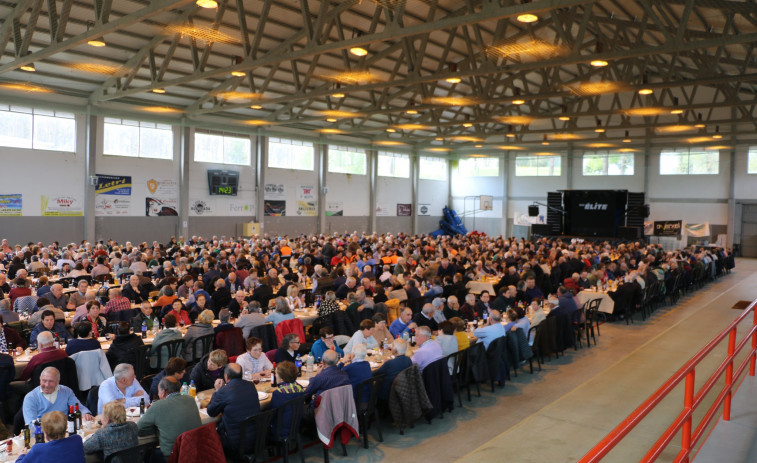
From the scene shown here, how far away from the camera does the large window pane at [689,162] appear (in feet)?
101

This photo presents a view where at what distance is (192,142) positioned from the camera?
23891mm

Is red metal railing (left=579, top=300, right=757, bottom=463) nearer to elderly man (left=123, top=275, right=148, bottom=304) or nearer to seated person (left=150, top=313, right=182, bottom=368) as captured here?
seated person (left=150, top=313, right=182, bottom=368)

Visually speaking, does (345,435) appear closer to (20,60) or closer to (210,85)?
(20,60)

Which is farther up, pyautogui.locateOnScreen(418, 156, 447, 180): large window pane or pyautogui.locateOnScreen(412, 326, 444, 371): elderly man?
pyautogui.locateOnScreen(418, 156, 447, 180): large window pane

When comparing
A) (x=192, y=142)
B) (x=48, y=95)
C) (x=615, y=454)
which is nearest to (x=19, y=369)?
(x=615, y=454)

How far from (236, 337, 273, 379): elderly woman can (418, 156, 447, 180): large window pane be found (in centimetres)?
3000

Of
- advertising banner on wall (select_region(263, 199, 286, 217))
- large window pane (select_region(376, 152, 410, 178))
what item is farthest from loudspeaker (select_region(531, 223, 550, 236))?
advertising banner on wall (select_region(263, 199, 286, 217))

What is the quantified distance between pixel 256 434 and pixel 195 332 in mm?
3024

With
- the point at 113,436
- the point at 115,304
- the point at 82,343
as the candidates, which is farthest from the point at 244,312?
the point at 113,436

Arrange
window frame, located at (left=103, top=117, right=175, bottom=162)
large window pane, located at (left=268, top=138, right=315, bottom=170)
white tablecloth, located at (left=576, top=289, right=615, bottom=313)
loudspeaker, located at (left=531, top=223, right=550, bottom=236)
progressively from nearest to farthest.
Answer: white tablecloth, located at (left=576, top=289, right=615, bottom=313) < window frame, located at (left=103, top=117, right=175, bottom=162) < large window pane, located at (left=268, top=138, right=315, bottom=170) < loudspeaker, located at (left=531, top=223, right=550, bottom=236)

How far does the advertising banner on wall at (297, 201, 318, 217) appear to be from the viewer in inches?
1120

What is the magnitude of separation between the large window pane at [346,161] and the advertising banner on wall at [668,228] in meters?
15.6

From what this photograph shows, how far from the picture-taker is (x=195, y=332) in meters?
7.82

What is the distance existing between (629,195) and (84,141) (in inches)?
1004
